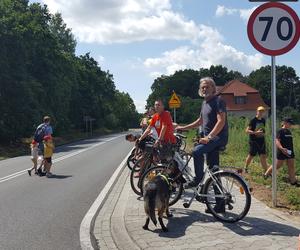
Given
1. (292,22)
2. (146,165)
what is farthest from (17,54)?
(292,22)

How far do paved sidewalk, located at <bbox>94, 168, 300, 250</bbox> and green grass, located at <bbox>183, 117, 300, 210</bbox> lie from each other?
108 centimetres

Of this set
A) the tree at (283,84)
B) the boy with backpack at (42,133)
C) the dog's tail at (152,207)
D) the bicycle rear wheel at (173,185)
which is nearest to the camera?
the dog's tail at (152,207)

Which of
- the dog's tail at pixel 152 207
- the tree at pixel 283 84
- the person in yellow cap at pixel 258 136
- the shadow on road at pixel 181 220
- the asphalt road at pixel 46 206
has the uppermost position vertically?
the tree at pixel 283 84

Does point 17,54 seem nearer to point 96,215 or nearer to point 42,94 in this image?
point 42,94

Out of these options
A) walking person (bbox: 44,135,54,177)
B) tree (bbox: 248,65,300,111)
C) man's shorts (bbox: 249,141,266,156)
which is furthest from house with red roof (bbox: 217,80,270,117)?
man's shorts (bbox: 249,141,266,156)

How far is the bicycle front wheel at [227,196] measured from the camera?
747 cm

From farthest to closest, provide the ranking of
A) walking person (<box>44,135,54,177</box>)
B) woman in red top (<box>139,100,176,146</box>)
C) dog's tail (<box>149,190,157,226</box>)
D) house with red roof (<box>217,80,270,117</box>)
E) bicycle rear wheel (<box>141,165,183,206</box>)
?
house with red roof (<box>217,80,270,117</box>), walking person (<box>44,135,54,177</box>), woman in red top (<box>139,100,176,146</box>), bicycle rear wheel (<box>141,165,183,206</box>), dog's tail (<box>149,190,157,226</box>)

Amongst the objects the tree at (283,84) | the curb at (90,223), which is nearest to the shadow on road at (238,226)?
the curb at (90,223)

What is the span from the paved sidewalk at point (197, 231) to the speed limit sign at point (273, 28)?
2572mm

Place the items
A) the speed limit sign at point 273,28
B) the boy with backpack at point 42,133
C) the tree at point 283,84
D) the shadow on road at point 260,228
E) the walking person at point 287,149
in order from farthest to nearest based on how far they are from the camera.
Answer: the tree at point 283,84, the boy with backpack at point 42,133, the walking person at point 287,149, the speed limit sign at point 273,28, the shadow on road at point 260,228

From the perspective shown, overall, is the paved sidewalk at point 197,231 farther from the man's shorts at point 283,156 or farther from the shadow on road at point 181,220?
the man's shorts at point 283,156

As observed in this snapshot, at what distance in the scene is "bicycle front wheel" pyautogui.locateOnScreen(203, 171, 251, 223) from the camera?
7473mm

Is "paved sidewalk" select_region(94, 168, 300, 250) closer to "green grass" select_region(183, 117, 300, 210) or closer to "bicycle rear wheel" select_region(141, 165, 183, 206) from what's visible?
"bicycle rear wheel" select_region(141, 165, 183, 206)

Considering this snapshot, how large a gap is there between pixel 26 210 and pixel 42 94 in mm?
35719
